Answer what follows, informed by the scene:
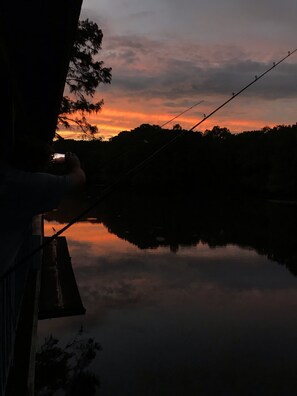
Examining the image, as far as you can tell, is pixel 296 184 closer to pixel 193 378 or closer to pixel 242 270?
pixel 242 270

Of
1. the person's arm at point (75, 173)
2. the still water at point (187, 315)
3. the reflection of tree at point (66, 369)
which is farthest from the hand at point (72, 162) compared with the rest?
the still water at point (187, 315)

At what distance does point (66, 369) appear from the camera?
10.4 meters

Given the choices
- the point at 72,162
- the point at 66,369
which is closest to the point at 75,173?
the point at 72,162

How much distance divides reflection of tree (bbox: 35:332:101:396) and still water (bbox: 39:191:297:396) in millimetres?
299

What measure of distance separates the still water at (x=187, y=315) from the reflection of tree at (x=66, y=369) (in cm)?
30

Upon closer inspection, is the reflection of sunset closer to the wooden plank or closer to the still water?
the still water

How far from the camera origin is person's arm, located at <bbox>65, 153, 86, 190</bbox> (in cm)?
178

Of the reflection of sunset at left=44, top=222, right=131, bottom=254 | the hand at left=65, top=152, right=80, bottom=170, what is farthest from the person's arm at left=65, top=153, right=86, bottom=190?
the reflection of sunset at left=44, top=222, right=131, bottom=254

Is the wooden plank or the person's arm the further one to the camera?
the wooden plank

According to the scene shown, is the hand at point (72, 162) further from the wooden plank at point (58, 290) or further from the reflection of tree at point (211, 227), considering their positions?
the reflection of tree at point (211, 227)

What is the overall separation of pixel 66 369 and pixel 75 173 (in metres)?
9.88

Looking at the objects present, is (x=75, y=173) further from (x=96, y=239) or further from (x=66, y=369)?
(x=96, y=239)

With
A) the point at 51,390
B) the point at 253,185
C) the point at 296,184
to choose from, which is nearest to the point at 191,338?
the point at 51,390

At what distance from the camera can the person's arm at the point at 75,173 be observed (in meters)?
1.78
